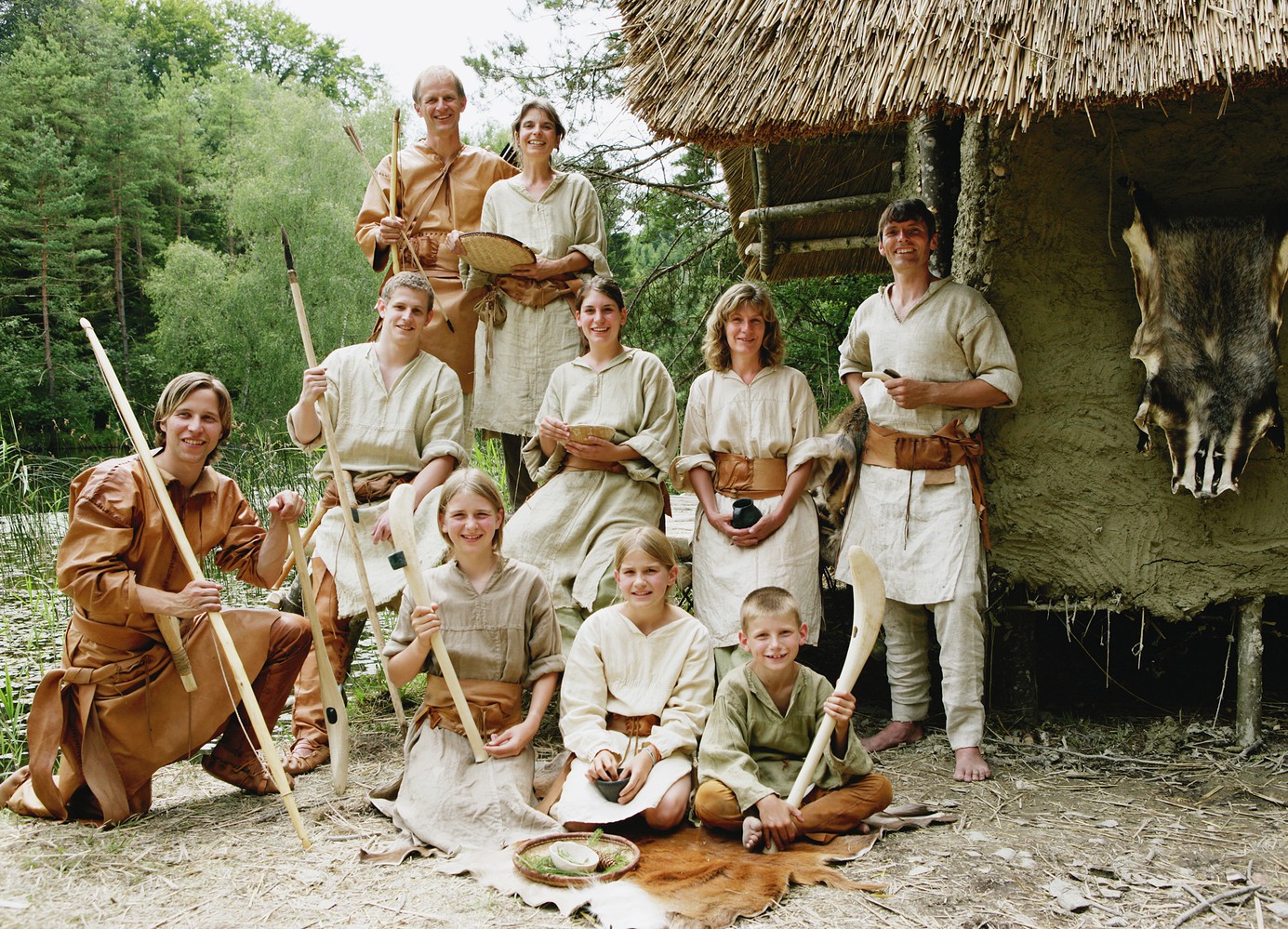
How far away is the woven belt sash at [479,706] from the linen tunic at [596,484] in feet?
2.01

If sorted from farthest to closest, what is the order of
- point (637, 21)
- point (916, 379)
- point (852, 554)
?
point (637, 21), point (916, 379), point (852, 554)

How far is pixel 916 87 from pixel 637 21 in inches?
45.2

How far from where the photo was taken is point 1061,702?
14.0 feet

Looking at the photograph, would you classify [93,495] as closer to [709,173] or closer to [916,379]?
[916,379]

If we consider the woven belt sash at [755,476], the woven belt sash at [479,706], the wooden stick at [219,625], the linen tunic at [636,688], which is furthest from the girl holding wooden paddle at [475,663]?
the woven belt sash at [755,476]

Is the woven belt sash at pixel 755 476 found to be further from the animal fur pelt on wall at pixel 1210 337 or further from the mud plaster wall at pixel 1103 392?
the animal fur pelt on wall at pixel 1210 337

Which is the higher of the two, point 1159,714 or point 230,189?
point 230,189

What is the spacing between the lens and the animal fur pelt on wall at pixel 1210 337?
11.2ft

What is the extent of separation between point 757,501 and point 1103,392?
1291mm

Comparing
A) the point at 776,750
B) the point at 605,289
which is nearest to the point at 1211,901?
the point at 776,750

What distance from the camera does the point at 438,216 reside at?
4.36m

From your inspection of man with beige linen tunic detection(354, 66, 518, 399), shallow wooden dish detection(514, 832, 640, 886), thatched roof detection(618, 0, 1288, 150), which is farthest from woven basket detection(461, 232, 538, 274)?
shallow wooden dish detection(514, 832, 640, 886)

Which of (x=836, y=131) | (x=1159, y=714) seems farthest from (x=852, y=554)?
(x=1159, y=714)

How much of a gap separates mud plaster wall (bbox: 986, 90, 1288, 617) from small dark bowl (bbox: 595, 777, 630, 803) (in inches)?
71.0
